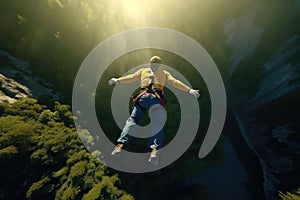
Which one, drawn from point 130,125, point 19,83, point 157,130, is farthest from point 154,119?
point 19,83

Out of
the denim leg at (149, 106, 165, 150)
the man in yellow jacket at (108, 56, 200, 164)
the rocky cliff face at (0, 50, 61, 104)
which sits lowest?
the denim leg at (149, 106, 165, 150)

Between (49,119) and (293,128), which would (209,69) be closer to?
(293,128)

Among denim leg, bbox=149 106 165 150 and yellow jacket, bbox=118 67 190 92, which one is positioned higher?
yellow jacket, bbox=118 67 190 92

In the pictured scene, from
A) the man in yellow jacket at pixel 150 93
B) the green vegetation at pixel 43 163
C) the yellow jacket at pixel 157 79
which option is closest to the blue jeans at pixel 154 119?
the man in yellow jacket at pixel 150 93

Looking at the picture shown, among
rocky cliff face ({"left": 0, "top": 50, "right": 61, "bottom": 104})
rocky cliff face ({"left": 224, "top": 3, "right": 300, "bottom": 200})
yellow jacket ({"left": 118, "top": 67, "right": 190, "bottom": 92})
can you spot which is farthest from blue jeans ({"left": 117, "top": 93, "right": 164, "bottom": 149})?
rocky cliff face ({"left": 224, "top": 3, "right": 300, "bottom": 200})

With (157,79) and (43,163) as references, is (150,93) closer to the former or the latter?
(157,79)

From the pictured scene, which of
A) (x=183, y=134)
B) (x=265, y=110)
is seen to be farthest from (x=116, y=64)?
(x=265, y=110)

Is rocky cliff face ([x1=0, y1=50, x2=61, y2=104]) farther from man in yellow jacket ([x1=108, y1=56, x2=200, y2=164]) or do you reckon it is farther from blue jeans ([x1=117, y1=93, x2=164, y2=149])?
blue jeans ([x1=117, y1=93, x2=164, y2=149])
